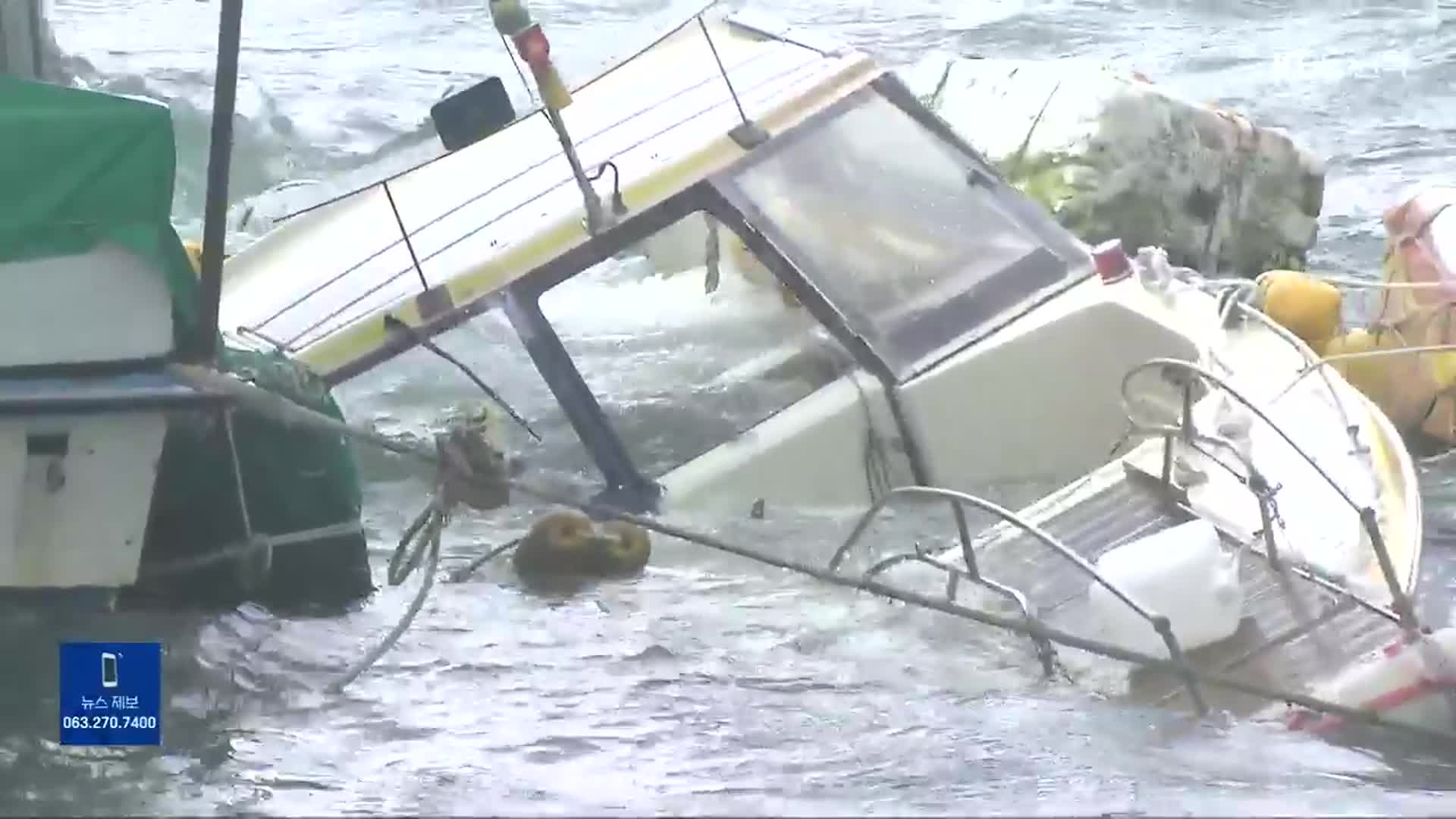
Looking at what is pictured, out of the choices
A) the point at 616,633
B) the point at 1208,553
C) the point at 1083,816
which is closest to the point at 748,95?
the point at 616,633

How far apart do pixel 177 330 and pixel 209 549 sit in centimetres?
52

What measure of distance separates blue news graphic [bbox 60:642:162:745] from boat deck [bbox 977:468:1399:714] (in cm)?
201

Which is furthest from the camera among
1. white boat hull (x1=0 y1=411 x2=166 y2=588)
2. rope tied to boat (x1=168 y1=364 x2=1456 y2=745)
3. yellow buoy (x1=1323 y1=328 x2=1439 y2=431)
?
yellow buoy (x1=1323 y1=328 x2=1439 y2=431)

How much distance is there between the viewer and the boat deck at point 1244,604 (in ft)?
12.6

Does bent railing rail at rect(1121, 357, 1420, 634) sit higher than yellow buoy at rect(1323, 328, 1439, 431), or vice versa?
bent railing rail at rect(1121, 357, 1420, 634)

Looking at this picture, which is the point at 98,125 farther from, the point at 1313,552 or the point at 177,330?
the point at 1313,552

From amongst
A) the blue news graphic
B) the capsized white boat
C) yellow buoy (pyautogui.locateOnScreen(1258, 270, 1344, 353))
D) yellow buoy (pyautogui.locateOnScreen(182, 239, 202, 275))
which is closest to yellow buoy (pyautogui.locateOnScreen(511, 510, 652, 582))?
the capsized white boat

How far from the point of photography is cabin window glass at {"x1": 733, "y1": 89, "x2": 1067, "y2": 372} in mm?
4844

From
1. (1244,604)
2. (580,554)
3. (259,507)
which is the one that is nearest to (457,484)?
(259,507)

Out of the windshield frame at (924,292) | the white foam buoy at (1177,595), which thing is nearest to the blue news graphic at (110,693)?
the white foam buoy at (1177,595)

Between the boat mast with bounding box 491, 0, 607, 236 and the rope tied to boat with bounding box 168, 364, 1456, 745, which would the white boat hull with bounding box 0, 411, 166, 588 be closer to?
the rope tied to boat with bounding box 168, 364, 1456, 745

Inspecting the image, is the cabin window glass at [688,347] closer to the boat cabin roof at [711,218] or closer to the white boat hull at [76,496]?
the boat cabin roof at [711,218]

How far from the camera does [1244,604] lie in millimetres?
4070

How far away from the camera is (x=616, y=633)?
14.9ft
